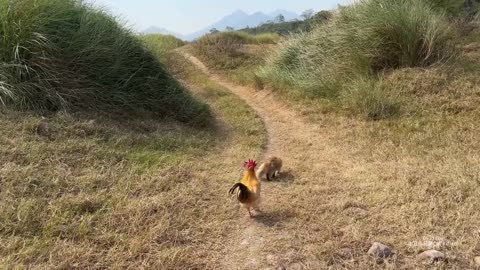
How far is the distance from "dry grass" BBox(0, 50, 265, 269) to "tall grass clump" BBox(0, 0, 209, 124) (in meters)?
0.39

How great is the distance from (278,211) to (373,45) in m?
5.59

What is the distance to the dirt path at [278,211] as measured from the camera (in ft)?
10.7

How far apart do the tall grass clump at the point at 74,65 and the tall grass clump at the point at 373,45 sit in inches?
121

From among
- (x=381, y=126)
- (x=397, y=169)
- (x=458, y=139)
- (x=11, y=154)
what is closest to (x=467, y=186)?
(x=397, y=169)

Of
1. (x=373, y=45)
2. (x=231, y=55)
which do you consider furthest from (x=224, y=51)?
(x=373, y=45)

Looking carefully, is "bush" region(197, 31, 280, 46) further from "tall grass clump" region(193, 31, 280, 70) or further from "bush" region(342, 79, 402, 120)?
"bush" region(342, 79, 402, 120)

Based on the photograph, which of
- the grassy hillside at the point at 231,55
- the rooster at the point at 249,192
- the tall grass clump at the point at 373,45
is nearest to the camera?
the rooster at the point at 249,192

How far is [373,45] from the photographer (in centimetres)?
852

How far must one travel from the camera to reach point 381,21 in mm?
8461

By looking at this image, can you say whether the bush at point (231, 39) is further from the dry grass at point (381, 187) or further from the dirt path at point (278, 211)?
the dry grass at point (381, 187)

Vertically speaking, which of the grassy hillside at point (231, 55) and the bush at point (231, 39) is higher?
the bush at point (231, 39)

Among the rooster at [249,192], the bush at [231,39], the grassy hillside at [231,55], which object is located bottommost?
the rooster at [249,192]

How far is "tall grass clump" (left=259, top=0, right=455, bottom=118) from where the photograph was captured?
8.32 metres

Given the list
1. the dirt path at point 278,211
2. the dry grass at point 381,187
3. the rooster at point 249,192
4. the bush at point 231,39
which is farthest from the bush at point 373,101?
the bush at point 231,39
